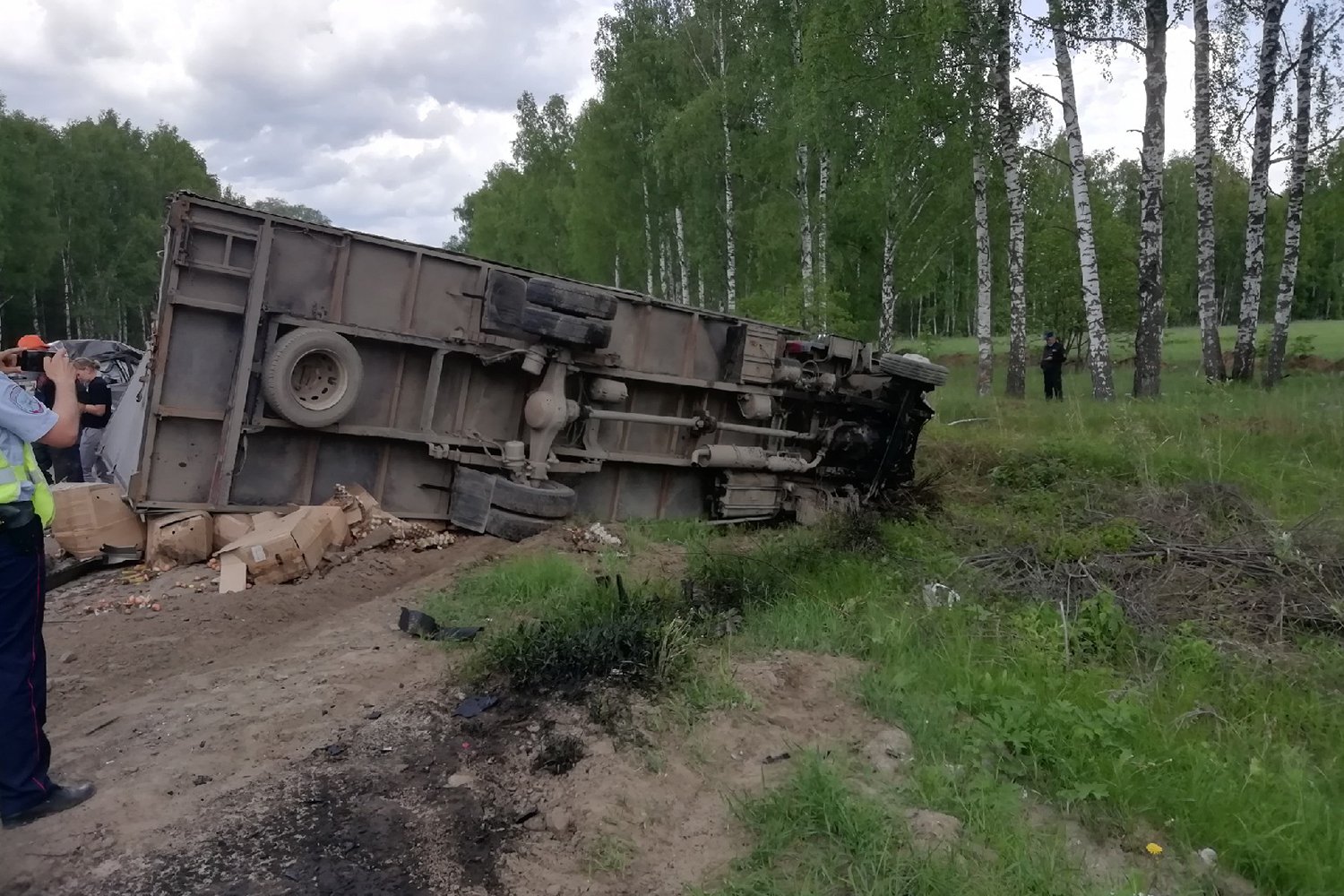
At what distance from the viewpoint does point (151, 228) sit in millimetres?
36094

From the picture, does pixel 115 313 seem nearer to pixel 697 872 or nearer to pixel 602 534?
pixel 602 534

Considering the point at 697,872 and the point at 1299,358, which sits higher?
the point at 1299,358

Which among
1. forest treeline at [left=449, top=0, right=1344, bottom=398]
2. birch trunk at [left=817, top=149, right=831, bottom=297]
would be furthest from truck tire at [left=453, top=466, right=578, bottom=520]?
birch trunk at [left=817, top=149, right=831, bottom=297]

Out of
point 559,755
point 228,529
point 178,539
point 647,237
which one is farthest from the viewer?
point 647,237

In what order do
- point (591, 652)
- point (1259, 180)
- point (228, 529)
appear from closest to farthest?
1. point (591, 652)
2. point (228, 529)
3. point (1259, 180)

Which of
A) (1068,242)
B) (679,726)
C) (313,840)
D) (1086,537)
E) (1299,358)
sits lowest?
(313,840)

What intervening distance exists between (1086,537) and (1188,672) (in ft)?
6.54

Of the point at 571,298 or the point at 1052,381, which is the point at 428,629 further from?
the point at 1052,381

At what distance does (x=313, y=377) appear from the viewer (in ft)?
20.5

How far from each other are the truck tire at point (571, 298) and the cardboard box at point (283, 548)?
2.10 m

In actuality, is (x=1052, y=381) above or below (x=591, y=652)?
above

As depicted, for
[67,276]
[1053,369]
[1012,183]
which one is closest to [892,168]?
[1012,183]

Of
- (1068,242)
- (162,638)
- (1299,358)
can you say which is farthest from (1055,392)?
(162,638)

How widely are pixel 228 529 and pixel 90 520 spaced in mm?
842
